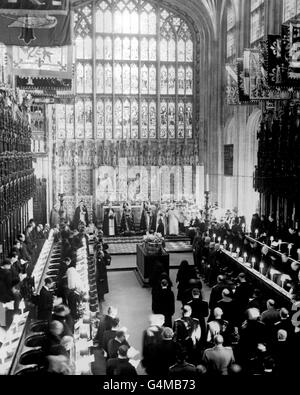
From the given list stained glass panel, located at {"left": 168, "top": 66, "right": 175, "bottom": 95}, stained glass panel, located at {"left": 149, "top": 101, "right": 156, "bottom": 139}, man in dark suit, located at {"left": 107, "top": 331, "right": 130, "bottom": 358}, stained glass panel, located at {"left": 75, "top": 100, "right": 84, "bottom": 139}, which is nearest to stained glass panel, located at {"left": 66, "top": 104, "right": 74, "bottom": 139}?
stained glass panel, located at {"left": 75, "top": 100, "right": 84, "bottom": 139}

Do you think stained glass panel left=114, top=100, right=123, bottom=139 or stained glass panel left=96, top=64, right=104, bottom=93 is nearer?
stained glass panel left=96, top=64, right=104, bottom=93

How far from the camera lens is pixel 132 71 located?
27516mm

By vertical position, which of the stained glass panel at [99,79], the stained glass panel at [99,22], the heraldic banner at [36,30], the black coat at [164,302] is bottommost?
the black coat at [164,302]

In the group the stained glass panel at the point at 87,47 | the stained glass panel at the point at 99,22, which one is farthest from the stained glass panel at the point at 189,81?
the stained glass panel at the point at 87,47

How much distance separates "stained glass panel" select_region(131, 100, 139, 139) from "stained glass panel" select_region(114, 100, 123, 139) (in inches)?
25.9

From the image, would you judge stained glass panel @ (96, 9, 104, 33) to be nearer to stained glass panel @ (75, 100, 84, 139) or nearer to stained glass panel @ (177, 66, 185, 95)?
stained glass panel @ (75, 100, 84, 139)

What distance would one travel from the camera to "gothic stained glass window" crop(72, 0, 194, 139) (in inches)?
1069

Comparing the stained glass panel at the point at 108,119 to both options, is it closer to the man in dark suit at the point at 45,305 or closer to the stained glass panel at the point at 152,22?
the stained glass panel at the point at 152,22

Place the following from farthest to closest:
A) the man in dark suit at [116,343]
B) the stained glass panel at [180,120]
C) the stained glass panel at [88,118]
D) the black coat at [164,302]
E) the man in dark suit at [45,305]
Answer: the stained glass panel at [180,120] → the stained glass panel at [88,118] → the black coat at [164,302] → the man in dark suit at [45,305] → the man in dark suit at [116,343]

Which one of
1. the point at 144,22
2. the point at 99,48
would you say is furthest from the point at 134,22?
the point at 99,48

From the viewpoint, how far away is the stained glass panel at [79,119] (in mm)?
27266

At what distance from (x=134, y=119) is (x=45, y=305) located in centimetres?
2025

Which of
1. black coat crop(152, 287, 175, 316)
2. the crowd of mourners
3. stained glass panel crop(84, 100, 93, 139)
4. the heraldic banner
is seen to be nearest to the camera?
the crowd of mourners

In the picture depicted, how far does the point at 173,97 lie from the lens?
91.6ft
